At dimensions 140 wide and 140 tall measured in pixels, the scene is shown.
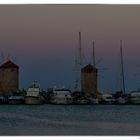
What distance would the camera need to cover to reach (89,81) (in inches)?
521

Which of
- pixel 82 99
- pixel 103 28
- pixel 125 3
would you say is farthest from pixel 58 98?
pixel 125 3

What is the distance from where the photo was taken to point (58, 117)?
45.9 feet

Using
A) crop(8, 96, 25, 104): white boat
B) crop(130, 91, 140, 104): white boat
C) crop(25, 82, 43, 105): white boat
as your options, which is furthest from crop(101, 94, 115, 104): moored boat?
crop(8, 96, 25, 104): white boat

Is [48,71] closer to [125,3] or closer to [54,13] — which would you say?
[54,13]

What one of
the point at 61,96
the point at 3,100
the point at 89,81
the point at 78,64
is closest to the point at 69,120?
the point at 61,96

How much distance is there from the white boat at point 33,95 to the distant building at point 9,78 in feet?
0.85

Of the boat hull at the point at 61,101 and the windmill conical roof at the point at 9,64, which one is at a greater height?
the windmill conical roof at the point at 9,64

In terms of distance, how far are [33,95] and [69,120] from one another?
722mm

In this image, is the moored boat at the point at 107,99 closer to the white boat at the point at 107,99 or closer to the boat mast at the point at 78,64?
the white boat at the point at 107,99

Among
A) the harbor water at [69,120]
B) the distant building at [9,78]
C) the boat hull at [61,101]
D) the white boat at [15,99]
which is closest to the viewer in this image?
the harbor water at [69,120]

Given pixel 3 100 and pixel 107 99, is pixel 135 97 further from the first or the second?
pixel 3 100

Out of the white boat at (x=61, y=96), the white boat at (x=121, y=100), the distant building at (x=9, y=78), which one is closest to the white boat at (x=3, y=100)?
the distant building at (x=9, y=78)

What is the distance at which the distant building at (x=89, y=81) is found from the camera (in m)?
13.2

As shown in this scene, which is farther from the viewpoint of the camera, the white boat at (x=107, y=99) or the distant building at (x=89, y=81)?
the white boat at (x=107, y=99)
